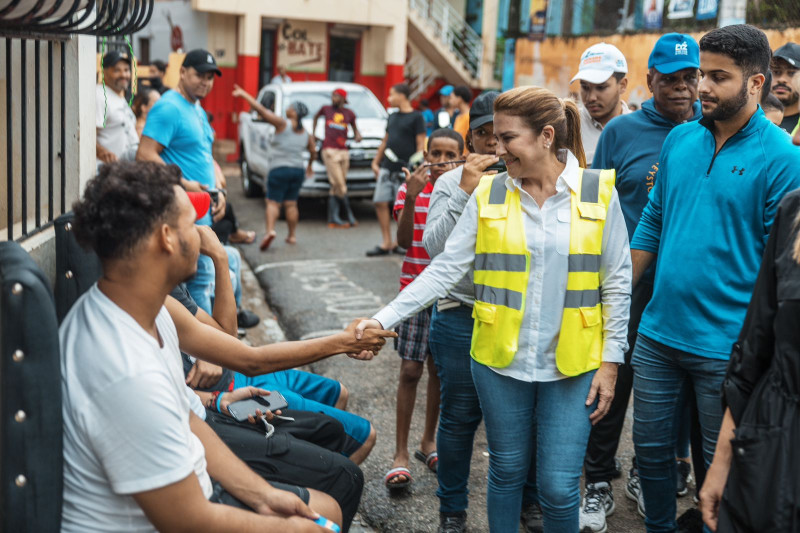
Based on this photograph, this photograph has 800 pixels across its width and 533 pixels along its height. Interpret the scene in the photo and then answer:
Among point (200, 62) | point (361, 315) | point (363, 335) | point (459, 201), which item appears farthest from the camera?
point (361, 315)

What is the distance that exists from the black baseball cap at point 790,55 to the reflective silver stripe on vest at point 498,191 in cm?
296

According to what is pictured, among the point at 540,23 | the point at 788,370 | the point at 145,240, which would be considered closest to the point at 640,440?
the point at 788,370

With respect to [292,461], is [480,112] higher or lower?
higher

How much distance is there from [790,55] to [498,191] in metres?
3.12

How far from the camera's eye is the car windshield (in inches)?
549

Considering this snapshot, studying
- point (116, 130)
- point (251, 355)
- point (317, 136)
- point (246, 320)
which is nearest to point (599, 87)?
point (251, 355)

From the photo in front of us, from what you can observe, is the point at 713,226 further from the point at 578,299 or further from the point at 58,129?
the point at 58,129

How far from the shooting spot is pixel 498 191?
3377 mm

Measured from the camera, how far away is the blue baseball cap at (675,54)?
4125 millimetres

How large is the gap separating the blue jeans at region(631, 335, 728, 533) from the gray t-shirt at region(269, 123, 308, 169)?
763 cm

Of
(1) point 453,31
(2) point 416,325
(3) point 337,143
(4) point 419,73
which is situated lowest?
(2) point 416,325

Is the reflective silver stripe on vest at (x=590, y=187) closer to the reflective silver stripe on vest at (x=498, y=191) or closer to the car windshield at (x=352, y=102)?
the reflective silver stripe on vest at (x=498, y=191)

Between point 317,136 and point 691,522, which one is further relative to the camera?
point 317,136

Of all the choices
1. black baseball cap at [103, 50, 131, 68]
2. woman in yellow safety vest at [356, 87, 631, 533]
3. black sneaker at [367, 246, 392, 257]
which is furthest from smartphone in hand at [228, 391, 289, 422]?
black sneaker at [367, 246, 392, 257]
